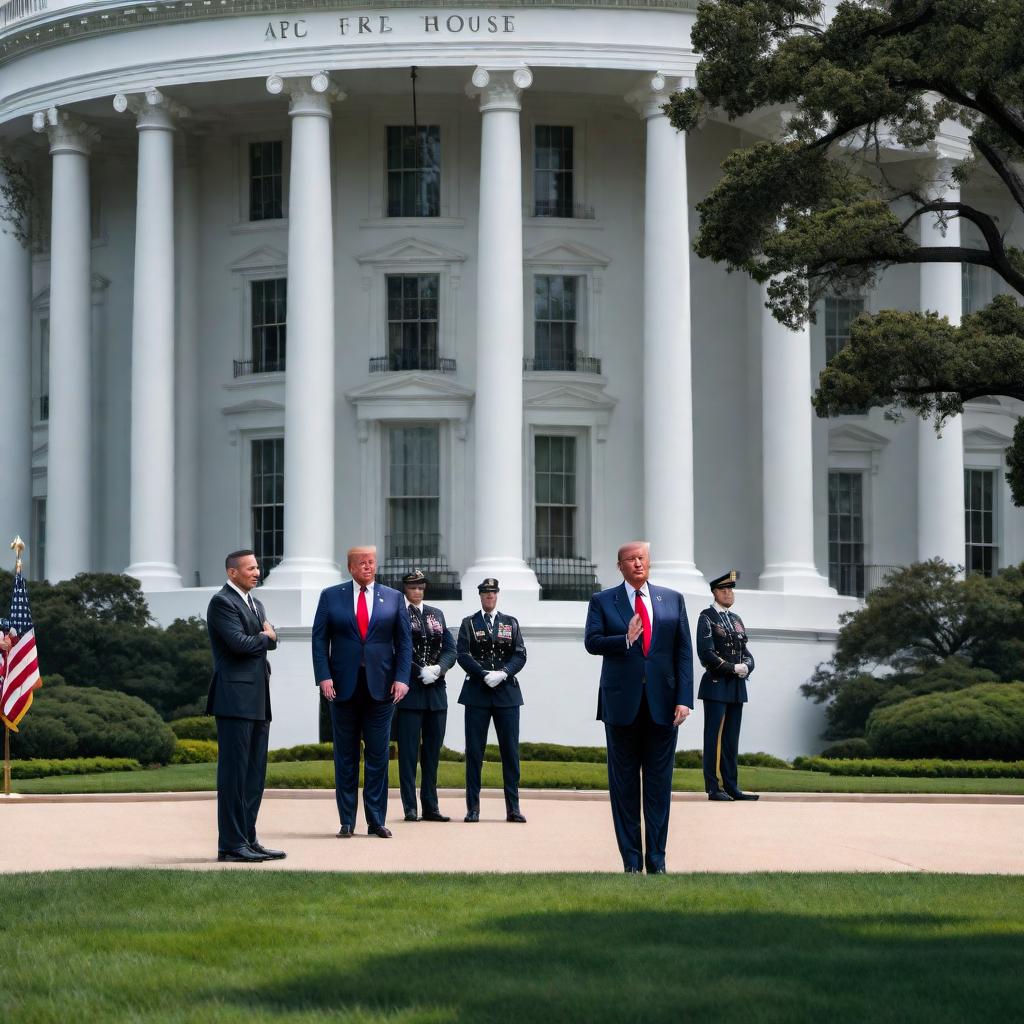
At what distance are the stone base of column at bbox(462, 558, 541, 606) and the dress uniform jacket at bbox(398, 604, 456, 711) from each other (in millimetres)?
20541

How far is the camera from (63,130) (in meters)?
45.5

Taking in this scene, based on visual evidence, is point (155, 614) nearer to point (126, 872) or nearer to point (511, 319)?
point (511, 319)

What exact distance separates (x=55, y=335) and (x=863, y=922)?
3678 centimetres

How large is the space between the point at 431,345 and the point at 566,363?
3.07 meters

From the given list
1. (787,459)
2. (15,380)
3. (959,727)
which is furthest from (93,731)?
(15,380)

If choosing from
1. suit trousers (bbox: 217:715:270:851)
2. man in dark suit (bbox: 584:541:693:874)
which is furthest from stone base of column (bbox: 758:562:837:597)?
man in dark suit (bbox: 584:541:693:874)

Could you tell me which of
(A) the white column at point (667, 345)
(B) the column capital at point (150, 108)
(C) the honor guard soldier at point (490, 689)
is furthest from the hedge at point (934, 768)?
(B) the column capital at point (150, 108)

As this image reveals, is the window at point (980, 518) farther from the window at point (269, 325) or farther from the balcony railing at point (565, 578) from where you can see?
the window at point (269, 325)

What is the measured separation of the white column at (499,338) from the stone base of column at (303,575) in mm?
2836

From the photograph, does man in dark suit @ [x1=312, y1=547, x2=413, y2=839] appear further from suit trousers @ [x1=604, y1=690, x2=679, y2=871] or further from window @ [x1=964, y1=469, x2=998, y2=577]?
window @ [x1=964, y1=469, x2=998, y2=577]

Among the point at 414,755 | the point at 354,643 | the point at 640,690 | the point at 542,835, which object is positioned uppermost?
the point at 354,643

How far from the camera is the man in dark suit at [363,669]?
17547mm

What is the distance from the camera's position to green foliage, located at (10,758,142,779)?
2803 centimetres

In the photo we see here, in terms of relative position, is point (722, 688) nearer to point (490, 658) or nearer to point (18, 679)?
point (490, 658)
